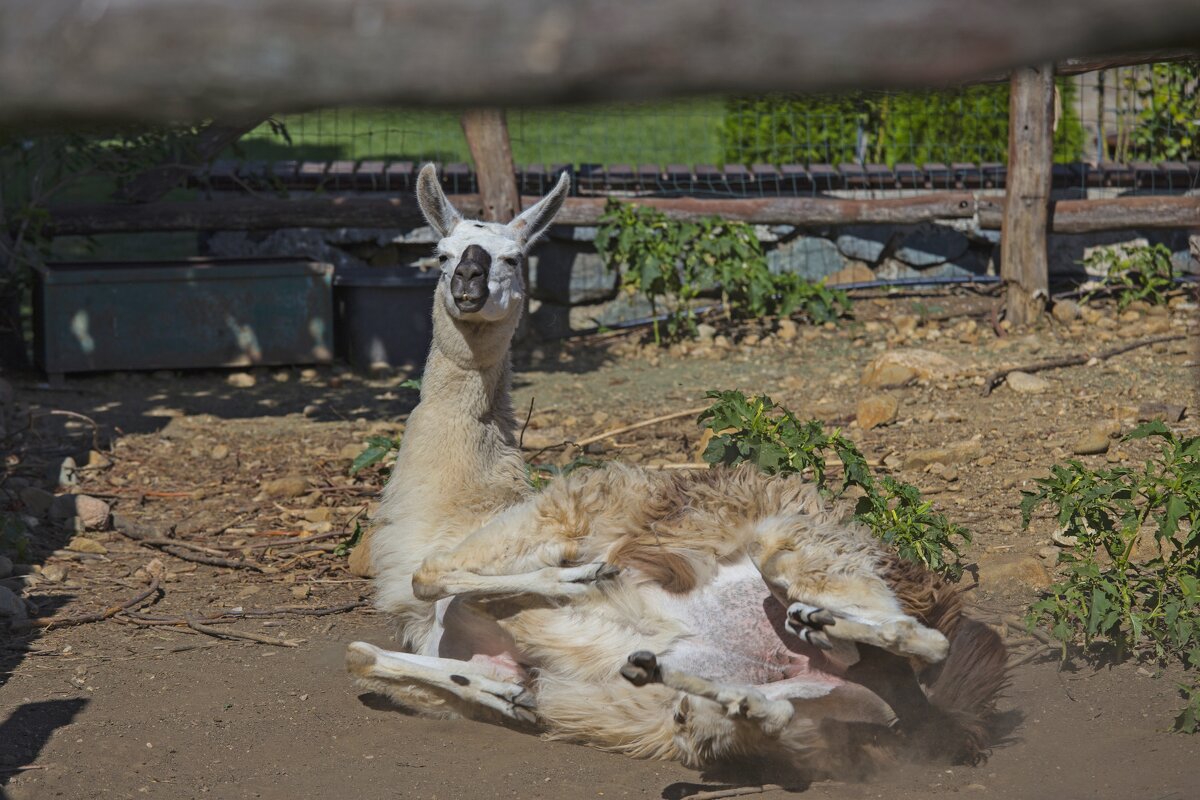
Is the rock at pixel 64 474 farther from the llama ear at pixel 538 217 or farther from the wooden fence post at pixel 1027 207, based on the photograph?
the wooden fence post at pixel 1027 207

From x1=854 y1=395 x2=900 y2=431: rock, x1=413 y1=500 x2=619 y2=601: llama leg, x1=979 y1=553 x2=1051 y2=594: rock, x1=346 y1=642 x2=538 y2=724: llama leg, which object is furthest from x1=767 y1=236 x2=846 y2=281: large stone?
x1=346 y1=642 x2=538 y2=724: llama leg

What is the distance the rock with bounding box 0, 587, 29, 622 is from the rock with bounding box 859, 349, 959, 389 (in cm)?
515

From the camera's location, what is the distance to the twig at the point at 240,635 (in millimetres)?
4809

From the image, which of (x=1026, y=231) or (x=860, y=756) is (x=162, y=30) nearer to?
(x=860, y=756)

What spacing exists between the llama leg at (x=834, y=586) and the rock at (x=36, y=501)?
3.95 meters

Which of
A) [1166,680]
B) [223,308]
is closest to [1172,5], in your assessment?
[1166,680]

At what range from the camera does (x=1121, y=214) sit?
967 cm

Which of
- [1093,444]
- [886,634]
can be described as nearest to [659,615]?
[886,634]

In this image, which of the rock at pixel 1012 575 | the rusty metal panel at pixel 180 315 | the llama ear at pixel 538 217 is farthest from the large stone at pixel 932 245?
the llama ear at pixel 538 217

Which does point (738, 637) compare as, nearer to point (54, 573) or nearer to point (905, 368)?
point (54, 573)

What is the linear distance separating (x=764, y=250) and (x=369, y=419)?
4.18m

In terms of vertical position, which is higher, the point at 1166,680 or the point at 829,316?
the point at 829,316

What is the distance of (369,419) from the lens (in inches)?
313

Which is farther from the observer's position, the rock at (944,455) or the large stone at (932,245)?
the large stone at (932,245)
